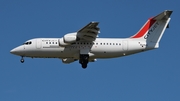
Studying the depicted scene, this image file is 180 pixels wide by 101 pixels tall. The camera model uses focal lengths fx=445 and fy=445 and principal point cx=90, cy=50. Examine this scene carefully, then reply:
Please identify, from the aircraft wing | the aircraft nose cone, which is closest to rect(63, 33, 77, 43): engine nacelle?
the aircraft wing

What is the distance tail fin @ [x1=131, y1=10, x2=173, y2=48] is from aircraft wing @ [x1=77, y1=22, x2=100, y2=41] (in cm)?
318

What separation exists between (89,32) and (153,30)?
4.72m

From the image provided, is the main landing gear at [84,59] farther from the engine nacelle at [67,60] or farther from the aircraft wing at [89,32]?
the engine nacelle at [67,60]

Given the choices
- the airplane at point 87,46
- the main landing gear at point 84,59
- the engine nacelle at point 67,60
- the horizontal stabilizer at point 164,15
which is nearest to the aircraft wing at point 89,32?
the airplane at point 87,46

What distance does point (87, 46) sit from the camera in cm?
2877

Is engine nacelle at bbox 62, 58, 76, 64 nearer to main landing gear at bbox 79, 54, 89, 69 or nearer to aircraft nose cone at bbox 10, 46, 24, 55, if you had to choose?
main landing gear at bbox 79, 54, 89, 69

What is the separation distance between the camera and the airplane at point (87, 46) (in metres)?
28.1

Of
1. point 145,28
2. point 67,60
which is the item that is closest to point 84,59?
point 67,60

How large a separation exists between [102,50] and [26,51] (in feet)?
16.0

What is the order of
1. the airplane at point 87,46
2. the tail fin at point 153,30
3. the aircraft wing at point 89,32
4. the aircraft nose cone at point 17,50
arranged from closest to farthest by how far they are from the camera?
1. the aircraft wing at point 89,32
2. the airplane at point 87,46
3. the aircraft nose cone at point 17,50
4. the tail fin at point 153,30

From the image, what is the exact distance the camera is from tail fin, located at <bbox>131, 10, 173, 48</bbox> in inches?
1163

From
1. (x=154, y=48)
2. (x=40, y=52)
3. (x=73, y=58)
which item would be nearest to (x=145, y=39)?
(x=154, y=48)

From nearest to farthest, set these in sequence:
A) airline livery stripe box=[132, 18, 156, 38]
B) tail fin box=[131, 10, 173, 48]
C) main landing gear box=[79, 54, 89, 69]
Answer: main landing gear box=[79, 54, 89, 69] → tail fin box=[131, 10, 173, 48] → airline livery stripe box=[132, 18, 156, 38]

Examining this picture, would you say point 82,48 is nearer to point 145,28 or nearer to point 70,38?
point 70,38
